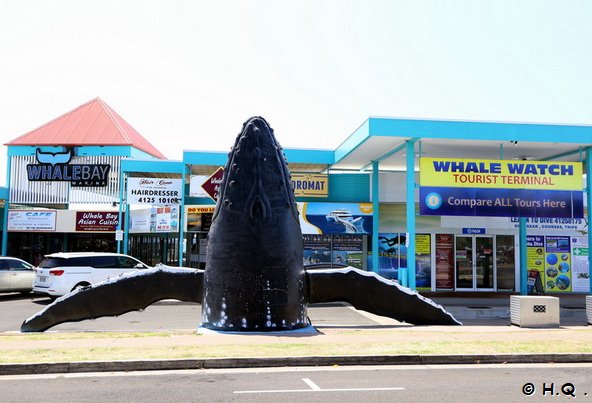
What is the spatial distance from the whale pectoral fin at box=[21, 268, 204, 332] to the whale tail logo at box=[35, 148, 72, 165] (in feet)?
63.9

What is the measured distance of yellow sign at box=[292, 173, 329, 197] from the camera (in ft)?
76.1

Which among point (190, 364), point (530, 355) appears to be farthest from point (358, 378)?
point (530, 355)

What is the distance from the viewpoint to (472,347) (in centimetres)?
911

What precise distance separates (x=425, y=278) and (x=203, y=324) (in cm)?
1336

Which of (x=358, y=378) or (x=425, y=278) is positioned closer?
(x=358, y=378)

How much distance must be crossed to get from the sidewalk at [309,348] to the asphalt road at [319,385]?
0.23 metres

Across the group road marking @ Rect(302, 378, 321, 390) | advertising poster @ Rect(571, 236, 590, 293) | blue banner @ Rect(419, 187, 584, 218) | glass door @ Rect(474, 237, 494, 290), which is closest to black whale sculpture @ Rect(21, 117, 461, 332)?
road marking @ Rect(302, 378, 321, 390)

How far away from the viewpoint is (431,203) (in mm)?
17266

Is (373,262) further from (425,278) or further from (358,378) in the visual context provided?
(358,378)

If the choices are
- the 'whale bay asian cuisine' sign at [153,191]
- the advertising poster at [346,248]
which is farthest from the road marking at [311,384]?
the 'whale bay asian cuisine' sign at [153,191]

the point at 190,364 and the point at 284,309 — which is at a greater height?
the point at 284,309

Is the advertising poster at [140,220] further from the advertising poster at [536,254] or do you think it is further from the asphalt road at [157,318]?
the advertising poster at [536,254]

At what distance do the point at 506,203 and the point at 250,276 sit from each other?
36.3ft

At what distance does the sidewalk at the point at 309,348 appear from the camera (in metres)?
7.85
